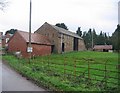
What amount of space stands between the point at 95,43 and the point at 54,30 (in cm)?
7084

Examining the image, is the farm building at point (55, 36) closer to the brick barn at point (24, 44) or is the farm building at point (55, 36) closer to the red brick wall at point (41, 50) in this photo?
→ the red brick wall at point (41, 50)

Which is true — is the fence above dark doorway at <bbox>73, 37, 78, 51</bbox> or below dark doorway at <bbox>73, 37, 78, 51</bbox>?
below

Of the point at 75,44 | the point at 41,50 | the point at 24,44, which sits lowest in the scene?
the point at 41,50

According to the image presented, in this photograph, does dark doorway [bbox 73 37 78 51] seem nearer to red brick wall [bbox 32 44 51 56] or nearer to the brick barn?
red brick wall [bbox 32 44 51 56]

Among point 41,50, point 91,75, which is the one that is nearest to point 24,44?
point 41,50

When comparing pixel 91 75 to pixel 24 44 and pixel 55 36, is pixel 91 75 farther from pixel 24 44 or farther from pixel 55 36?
pixel 55 36

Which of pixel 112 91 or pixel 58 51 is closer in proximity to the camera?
pixel 112 91

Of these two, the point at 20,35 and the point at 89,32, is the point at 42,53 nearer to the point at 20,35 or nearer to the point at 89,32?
the point at 20,35

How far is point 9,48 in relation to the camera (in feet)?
196

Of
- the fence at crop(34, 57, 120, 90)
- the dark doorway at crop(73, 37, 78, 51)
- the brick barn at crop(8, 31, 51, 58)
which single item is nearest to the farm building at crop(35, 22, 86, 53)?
the brick barn at crop(8, 31, 51, 58)

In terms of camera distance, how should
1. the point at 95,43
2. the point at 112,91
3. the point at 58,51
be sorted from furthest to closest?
1. the point at 95,43
2. the point at 58,51
3. the point at 112,91

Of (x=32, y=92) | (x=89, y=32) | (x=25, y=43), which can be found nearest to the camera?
(x=32, y=92)

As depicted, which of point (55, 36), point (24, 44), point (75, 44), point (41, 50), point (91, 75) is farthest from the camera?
point (75, 44)

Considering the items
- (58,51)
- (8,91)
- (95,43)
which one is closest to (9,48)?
(58,51)
